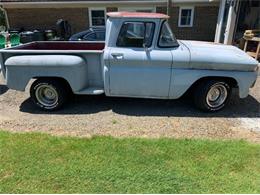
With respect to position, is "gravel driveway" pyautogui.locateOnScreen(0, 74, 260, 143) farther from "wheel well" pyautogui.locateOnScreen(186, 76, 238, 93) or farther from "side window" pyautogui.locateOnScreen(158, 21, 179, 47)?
"side window" pyautogui.locateOnScreen(158, 21, 179, 47)

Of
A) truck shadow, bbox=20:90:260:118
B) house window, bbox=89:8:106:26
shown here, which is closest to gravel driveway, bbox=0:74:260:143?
truck shadow, bbox=20:90:260:118

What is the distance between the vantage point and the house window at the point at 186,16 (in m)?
16.7

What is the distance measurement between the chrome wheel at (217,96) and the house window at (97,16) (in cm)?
1317

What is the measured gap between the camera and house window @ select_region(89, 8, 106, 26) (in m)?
16.9

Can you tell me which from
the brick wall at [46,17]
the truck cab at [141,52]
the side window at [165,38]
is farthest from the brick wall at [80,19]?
the truck cab at [141,52]

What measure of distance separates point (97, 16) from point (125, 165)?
594 inches

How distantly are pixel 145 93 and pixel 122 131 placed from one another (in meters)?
1.00

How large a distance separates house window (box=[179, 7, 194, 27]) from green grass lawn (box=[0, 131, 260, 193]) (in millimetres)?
14104

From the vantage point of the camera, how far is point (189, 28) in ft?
56.0

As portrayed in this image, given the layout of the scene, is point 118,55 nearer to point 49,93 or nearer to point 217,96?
point 49,93

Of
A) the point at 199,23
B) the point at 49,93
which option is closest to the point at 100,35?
the point at 49,93

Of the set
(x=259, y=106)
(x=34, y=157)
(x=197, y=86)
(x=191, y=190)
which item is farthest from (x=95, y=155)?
(x=259, y=106)

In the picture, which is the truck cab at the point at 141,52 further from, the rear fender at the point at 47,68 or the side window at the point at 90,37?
the side window at the point at 90,37

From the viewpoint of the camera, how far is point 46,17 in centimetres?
1728
